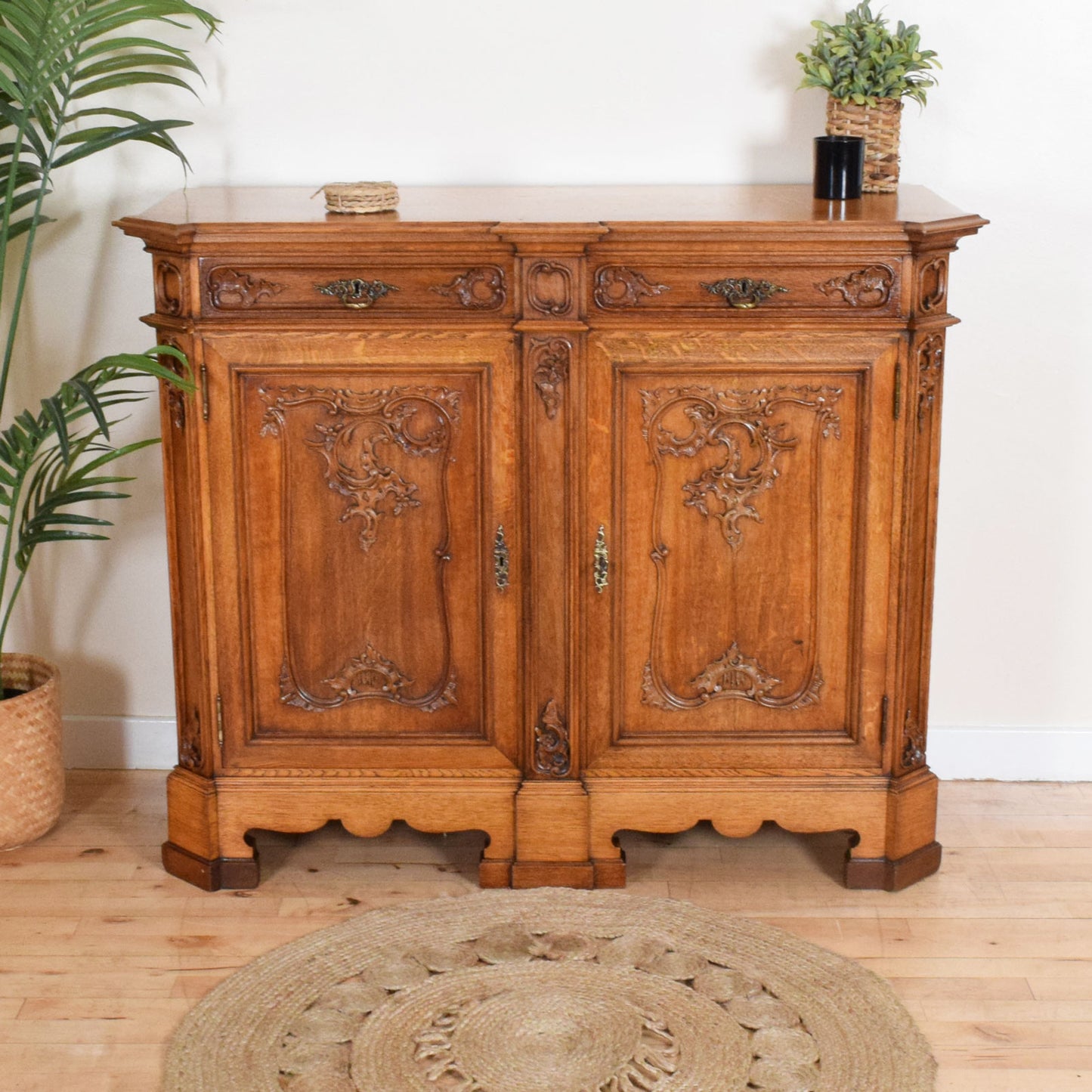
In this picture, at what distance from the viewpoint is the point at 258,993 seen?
241 centimetres

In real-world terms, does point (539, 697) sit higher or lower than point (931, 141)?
lower

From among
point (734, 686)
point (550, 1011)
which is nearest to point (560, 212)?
point (734, 686)

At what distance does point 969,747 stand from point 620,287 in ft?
4.26

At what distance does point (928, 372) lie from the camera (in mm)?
2545

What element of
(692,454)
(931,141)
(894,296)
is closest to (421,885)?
(692,454)

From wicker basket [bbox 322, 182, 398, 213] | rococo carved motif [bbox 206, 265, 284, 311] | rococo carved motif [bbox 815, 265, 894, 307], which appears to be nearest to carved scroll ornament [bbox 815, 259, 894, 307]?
rococo carved motif [bbox 815, 265, 894, 307]

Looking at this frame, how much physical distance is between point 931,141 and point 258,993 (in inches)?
75.6

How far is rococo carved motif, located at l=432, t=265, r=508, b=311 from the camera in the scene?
2480 mm

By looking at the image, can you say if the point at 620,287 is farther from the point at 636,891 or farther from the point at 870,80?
the point at 636,891

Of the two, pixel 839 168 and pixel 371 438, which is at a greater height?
pixel 839 168

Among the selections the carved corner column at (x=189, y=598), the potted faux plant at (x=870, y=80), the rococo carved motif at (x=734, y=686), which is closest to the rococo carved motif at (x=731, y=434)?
the rococo carved motif at (x=734, y=686)

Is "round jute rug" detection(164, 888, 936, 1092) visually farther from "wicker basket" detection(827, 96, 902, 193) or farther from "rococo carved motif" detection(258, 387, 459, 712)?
"wicker basket" detection(827, 96, 902, 193)

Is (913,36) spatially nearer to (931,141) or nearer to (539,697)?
(931,141)

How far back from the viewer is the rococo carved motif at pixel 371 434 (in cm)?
254
